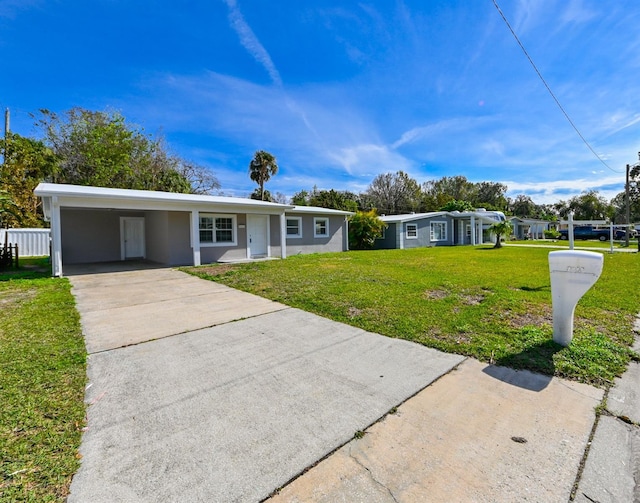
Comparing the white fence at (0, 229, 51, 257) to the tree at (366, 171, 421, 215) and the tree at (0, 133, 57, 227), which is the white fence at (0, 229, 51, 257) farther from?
the tree at (366, 171, 421, 215)

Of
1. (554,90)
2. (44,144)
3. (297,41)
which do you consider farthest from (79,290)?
(44,144)

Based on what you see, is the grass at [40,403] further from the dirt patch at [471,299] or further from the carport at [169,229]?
the carport at [169,229]

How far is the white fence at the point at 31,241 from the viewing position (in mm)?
18297

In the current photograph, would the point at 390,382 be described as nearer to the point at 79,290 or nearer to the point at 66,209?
the point at 79,290

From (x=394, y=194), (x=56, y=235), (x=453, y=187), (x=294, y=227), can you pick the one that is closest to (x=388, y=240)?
(x=294, y=227)

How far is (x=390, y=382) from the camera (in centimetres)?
310

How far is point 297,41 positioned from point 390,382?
12.6 metres

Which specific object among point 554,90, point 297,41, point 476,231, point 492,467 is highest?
point 297,41

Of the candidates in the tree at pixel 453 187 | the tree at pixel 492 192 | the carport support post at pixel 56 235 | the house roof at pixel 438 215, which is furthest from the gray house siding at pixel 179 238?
the tree at pixel 492 192

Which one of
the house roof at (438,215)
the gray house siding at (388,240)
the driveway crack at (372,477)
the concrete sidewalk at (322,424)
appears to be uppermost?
the house roof at (438,215)

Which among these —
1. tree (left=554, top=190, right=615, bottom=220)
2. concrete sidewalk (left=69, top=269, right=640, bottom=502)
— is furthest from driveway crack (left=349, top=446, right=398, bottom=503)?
tree (left=554, top=190, right=615, bottom=220)

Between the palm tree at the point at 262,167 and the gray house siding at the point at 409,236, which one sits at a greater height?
the palm tree at the point at 262,167

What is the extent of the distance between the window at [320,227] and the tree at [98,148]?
17647 mm

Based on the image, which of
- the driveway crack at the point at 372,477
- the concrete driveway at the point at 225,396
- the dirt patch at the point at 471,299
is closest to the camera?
the driveway crack at the point at 372,477
